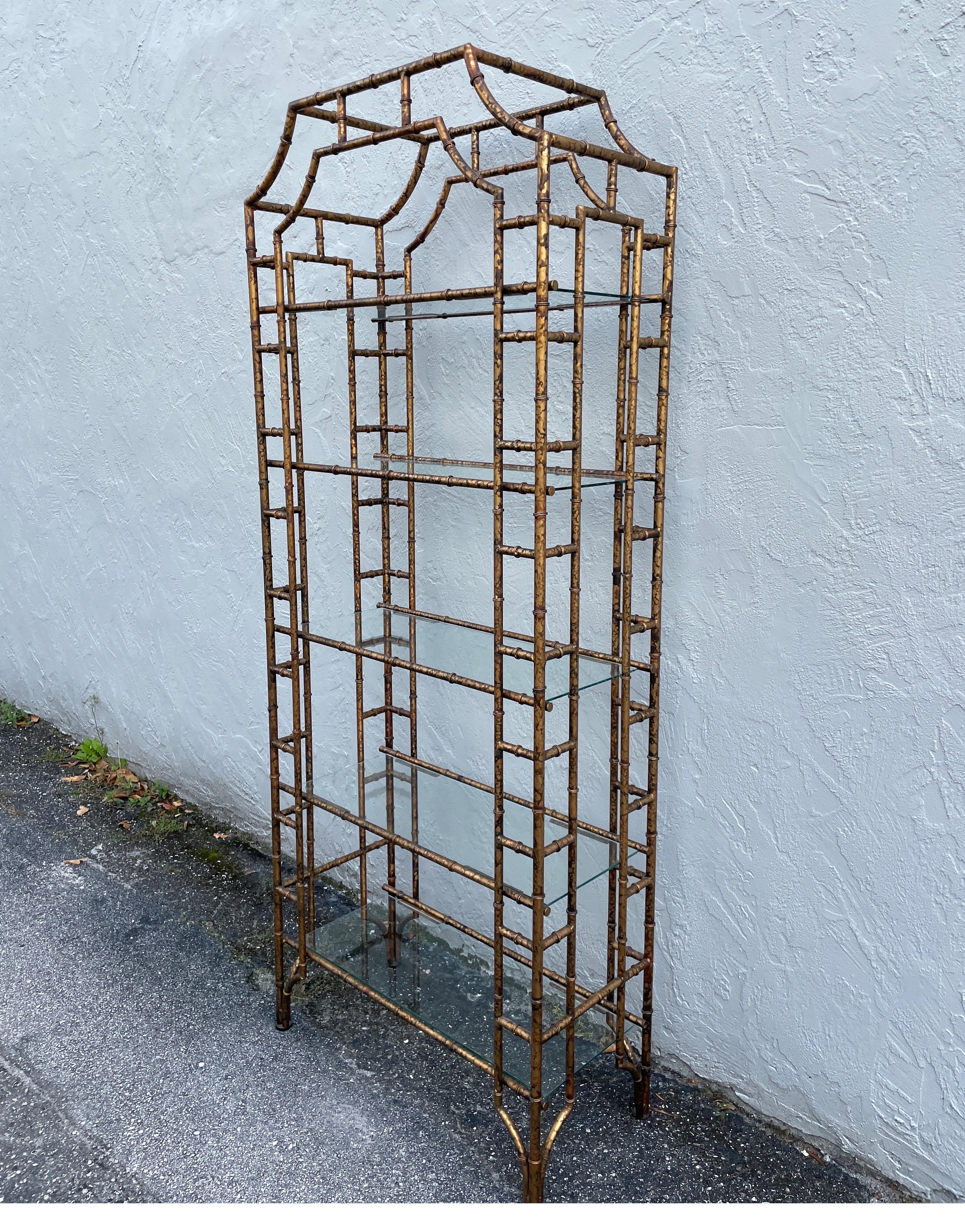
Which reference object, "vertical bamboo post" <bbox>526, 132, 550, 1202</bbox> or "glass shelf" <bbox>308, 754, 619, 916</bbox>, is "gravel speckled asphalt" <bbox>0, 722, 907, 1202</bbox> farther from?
"glass shelf" <bbox>308, 754, 619, 916</bbox>

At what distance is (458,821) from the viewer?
2.89 m

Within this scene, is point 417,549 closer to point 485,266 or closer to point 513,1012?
point 485,266

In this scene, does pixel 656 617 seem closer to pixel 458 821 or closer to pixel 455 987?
pixel 458 821

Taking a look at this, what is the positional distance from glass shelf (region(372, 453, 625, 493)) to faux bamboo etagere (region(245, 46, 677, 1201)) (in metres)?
0.01

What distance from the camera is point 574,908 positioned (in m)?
2.13

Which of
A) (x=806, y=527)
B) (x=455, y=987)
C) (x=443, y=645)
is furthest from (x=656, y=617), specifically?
(x=455, y=987)

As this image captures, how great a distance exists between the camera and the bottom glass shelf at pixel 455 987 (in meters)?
2.29

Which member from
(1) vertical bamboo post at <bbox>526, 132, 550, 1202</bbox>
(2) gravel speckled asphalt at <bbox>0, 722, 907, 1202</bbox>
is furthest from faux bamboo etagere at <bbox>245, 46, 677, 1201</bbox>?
(2) gravel speckled asphalt at <bbox>0, 722, 907, 1202</bbox>

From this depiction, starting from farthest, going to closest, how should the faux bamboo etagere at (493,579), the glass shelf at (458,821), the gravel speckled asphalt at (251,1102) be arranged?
the glass shelf at (458,821)
the gravel speckled asphalt at (251,1102)
the faux bamboo etagere at (493,579)

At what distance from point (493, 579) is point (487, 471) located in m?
0.30

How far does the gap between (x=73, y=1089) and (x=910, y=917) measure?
2016 mm

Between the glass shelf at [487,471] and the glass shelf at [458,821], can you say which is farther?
the glass shelf at [458,821]

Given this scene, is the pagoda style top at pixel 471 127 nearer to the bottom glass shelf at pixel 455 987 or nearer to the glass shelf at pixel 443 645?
the glass shelf at pixel 443 645

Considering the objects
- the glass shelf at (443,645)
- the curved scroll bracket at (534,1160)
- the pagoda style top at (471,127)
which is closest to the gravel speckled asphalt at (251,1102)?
the curved scroll bracket at (534,1160)
